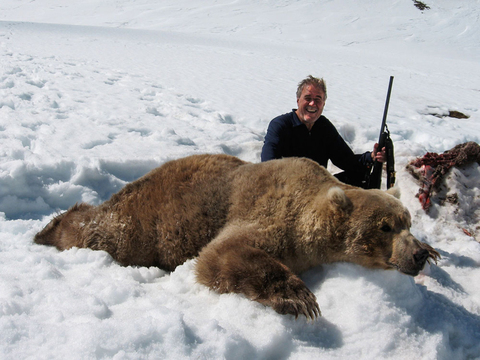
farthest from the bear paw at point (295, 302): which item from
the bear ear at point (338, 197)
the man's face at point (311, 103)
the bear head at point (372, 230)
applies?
the man's face at point (311, 103)

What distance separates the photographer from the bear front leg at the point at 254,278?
2548 millimetres

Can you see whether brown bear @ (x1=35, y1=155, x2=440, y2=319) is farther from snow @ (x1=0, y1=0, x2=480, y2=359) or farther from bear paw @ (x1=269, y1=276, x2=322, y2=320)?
snow @ (x1=0, y1=0, x2=480, y2=359)

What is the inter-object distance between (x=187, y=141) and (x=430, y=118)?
→ 6515 mm

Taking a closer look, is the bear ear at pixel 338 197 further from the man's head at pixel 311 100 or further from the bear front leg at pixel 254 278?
the man's head at pixel 311 100

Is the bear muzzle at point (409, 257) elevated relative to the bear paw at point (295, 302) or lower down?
elevated

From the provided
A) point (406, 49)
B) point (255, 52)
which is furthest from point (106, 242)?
point (406, 49)

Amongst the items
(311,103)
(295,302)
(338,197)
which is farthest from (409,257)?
(311,103)

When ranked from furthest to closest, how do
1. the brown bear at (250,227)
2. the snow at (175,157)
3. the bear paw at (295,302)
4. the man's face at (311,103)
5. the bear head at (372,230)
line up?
1. the man's face at (311,103)
2. the bear head at (372,230)
3. the brown bear at (250,227)
4. the bear paw at (295,302)
5. the snow at (175,157)

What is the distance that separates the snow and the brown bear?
0.47 ft

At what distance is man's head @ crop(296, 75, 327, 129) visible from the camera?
5086 millimetres

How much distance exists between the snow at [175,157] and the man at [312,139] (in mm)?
790

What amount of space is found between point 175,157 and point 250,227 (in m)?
3.13

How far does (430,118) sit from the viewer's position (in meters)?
10.0

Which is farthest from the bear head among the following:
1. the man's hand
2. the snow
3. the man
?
the man's hand
